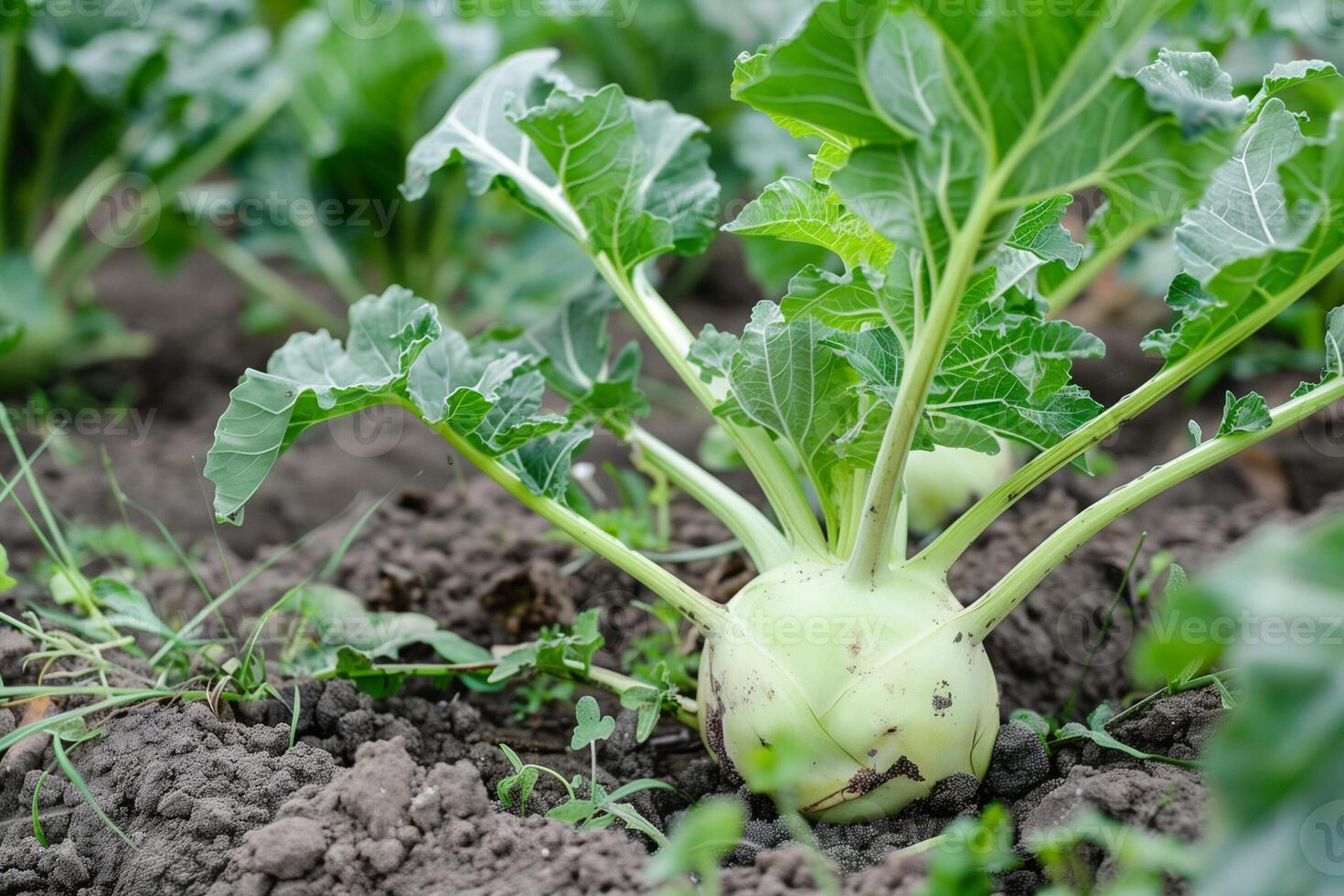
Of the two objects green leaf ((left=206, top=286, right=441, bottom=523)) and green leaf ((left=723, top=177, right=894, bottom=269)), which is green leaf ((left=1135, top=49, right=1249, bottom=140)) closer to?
green leaf ((left=723, top=177, right=894, bottom=269))

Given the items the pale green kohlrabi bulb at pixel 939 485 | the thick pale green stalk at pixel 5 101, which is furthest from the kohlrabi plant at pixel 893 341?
the thick pale green stalk at pixel 5 101

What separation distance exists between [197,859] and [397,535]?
94 centimetres

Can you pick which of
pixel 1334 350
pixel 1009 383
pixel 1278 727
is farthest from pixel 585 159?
pixel 1278 727

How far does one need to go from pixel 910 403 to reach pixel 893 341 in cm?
18

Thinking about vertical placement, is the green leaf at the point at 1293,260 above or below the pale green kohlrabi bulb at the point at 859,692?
above

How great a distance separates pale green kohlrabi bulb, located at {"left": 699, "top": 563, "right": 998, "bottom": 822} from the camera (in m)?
1.31

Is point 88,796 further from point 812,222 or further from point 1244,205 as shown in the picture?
point 1244,205

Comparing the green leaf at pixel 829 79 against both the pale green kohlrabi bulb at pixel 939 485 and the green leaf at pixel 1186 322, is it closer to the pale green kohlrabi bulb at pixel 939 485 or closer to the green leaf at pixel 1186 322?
the green leaf at pixel 1186 322

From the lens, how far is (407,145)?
307cm

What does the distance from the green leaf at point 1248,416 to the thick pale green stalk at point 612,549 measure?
65cm

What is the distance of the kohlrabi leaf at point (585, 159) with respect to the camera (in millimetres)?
1610

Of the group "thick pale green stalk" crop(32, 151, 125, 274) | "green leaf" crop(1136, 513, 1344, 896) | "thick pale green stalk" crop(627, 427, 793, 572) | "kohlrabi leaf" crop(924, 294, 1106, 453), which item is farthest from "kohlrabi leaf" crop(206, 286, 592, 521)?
"thick pale green stalk" crop(32, 151, 125, 274)

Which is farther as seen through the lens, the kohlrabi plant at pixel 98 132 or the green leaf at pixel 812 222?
the kohlrabi plant at pixel 98 132

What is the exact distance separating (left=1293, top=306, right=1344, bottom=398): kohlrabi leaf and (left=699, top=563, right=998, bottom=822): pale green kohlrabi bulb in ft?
1.78
